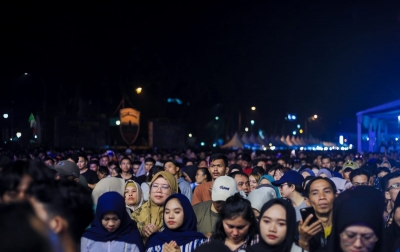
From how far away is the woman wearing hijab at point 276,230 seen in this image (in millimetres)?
4609

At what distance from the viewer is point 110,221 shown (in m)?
5.82

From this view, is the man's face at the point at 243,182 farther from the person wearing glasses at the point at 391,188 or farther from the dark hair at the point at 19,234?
the dark hair at the point at 19,234

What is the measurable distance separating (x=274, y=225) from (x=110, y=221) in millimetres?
1841

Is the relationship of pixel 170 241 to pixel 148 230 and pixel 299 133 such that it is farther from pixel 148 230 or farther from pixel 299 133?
pixel 299 133

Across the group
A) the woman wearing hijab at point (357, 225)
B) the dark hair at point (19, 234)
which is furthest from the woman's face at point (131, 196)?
the dark hair at point (19, 234)

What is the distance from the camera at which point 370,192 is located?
14.9 ft

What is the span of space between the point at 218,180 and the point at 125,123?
28.4 meters

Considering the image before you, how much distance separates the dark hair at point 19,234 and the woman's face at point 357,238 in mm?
2605

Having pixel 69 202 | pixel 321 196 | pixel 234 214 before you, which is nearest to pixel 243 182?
Answer: pixel 321 196

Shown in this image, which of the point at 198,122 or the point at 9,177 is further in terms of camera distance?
the point at 198,122

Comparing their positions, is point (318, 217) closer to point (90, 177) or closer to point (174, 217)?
point (174, 217)

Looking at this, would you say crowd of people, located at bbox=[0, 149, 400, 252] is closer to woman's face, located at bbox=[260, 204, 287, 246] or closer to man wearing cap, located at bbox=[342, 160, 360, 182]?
woman's face, located at bbox=[260, 204, 287, 246]

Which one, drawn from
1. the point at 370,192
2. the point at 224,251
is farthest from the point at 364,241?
the point at 224,251

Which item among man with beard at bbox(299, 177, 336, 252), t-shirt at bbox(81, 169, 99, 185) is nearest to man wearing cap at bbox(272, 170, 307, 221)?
man with beard at bbox(299, 177, 336, 252)
